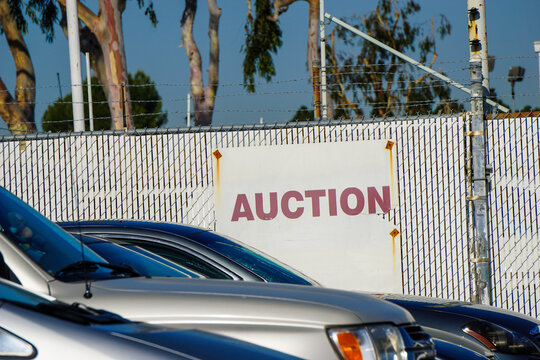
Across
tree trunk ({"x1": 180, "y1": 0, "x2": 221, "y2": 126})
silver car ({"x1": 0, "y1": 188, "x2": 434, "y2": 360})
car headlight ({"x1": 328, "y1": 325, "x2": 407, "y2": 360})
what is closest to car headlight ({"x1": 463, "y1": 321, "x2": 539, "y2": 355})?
silver car ({"x1": 0, "y1": 188, "x2": 434, "y2": 360})

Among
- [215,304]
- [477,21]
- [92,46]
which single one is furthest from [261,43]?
[215,304]

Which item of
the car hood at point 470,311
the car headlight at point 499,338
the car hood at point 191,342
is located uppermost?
the car hood at point 191,342

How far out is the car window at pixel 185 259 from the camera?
4836 mm

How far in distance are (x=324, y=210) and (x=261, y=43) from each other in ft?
69.3

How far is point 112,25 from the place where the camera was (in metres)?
20.4

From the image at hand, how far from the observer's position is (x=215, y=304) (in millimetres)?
3299

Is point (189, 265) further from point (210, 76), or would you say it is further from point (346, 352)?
point (210, 76)

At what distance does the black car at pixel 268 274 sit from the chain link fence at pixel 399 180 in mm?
2668

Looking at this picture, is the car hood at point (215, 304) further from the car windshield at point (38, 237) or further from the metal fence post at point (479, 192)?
the metal fence post at point (479, 192)

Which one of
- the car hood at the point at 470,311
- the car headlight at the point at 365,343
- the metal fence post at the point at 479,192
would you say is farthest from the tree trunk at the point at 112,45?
the car headlight at the point at 365,343

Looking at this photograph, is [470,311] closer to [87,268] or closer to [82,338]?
[87,268]

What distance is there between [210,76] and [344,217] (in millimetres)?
19578

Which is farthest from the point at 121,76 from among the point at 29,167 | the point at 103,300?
the point at 103,300

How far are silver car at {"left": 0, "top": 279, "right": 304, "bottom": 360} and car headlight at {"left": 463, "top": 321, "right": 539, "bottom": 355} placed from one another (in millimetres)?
3188
